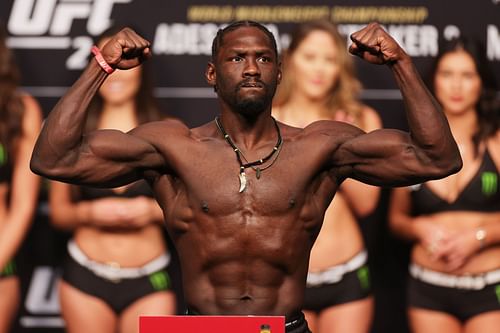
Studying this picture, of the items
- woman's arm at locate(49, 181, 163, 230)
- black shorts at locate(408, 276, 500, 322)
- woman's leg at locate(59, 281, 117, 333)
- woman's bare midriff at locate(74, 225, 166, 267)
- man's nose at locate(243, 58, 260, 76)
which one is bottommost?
woman's leg at locate(59, 281, 117, 333)

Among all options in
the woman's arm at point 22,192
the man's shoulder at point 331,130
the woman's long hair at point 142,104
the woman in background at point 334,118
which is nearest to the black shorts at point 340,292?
the woman in background at point 334,118

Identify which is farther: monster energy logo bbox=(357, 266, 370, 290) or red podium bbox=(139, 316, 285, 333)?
monster energy logo bbox=(357, 266, 370, 290)

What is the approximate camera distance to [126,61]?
3332mm

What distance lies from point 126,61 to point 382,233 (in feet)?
6.88

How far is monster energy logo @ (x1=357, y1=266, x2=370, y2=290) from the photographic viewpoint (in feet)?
16.4

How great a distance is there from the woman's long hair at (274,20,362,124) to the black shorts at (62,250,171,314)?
3.22 feet

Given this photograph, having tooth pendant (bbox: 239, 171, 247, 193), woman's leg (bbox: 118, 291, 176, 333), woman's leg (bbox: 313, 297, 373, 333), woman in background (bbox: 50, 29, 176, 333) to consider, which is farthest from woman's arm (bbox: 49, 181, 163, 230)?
tooth pendant (bbox: 239, 171, 247, 193)

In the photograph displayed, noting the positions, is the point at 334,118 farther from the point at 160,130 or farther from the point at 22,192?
the point at 160,130

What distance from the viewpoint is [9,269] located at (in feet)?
16.6

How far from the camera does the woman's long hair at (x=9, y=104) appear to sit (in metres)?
5.01

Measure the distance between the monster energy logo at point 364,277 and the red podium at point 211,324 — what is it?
215 cm

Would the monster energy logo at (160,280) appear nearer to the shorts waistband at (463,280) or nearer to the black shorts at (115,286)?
the black shorts at (115,286)

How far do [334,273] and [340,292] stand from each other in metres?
0.09

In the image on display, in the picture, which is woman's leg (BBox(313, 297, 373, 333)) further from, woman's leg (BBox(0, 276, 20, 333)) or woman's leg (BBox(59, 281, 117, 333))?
woman's leg (BBox(0, 276, 20, 333))
